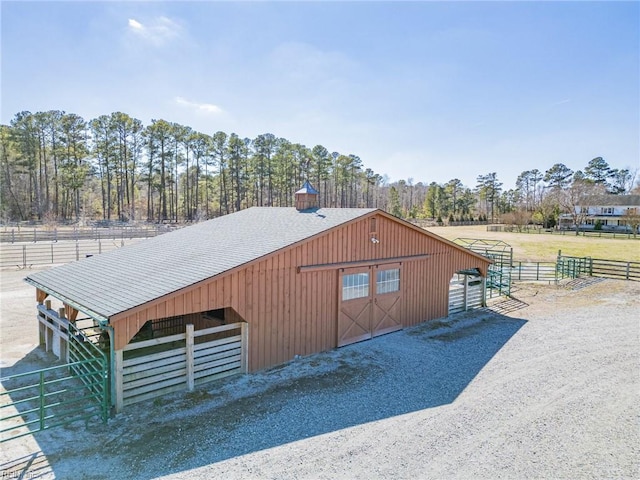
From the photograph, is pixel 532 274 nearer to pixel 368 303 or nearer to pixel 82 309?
pixel 368 303

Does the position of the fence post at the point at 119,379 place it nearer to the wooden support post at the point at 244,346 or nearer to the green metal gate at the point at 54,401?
the green metal gate at the point at 54,401

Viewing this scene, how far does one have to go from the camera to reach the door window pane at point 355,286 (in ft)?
33.4

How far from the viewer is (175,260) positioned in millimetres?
9242

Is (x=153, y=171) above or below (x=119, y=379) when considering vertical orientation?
above

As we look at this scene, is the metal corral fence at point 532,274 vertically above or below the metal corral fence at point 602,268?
below

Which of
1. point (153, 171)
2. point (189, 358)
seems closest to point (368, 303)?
point (189, 358)

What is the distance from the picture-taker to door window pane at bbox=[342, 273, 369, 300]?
33.4 ft

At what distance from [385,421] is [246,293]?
3738 millimetres

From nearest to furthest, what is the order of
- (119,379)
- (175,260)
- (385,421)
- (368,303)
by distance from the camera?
(385,421), (119,379), (175,260), (368,303)

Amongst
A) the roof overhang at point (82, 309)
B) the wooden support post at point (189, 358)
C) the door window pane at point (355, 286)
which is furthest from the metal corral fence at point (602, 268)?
the roof overhang at point (82, 309)

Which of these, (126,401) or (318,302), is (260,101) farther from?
(126,401)

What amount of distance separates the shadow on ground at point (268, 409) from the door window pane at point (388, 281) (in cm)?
176

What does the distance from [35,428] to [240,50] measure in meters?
12.6

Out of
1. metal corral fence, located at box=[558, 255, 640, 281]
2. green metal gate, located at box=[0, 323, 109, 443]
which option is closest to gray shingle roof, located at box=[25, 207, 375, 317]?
green metal gate, located at box=[0, 323, 109, 443]
